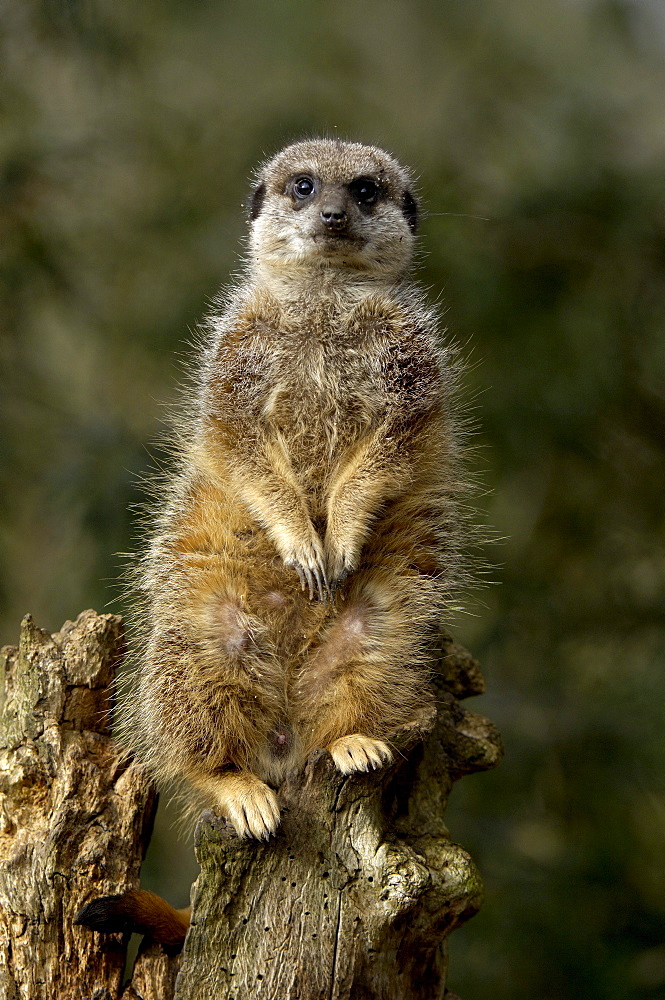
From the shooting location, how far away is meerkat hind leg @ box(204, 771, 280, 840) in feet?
7.48

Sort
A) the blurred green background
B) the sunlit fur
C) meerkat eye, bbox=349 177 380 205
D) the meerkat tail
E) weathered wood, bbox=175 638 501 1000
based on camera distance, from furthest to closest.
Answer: the blurred green background, meerkat eye, bbox=349 177 380 205, the sunlit fur, the meerkat tail, weathered wood, bbox=175 638 501 1000

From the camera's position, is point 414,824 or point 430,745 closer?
point 414,824

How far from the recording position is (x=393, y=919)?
221cm

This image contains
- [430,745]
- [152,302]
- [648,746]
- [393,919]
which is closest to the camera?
[393,919]

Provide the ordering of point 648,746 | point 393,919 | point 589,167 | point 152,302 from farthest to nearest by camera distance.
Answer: point 152,302 < point 589,167 < point 648,746 < point 393,919

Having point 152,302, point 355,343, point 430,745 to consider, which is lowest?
point 430,745

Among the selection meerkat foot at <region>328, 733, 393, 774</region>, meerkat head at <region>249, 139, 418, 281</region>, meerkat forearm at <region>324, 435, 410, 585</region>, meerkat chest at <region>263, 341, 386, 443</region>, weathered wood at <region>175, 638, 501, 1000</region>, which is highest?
meerkat head at <region>249, 139, 418, 281</region>

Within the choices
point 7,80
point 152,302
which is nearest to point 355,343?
point 152,302

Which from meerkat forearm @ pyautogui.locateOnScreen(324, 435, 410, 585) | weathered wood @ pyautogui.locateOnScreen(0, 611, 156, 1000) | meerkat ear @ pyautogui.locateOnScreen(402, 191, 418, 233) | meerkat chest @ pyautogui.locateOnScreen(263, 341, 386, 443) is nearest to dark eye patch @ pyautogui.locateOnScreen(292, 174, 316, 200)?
meerkat ear @ pyautogui.locateOnScreen(402, 191, 418, 233)

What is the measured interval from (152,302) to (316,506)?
5.69 feet

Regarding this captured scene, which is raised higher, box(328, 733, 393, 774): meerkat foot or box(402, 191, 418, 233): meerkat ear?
box(402, 191, 418, 233): meerkat ear

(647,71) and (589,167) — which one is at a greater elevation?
(647,71)

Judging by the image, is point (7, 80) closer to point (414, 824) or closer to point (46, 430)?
point (46, 430)

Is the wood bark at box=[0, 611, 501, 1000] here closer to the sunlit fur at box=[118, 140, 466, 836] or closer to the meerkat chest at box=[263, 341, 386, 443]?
the sunlit fur at box=[118, 140, 466, 836]
